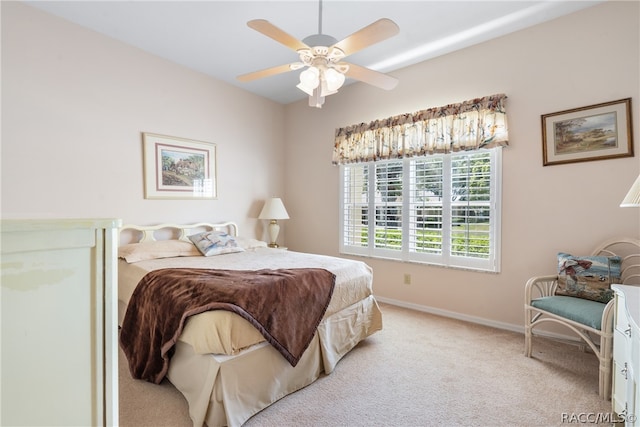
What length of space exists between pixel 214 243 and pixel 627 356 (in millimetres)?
3232

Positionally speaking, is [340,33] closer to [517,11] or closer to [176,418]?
[517,11]

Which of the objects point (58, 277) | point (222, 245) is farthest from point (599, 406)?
point (222, 245)

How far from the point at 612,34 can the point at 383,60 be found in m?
1.97

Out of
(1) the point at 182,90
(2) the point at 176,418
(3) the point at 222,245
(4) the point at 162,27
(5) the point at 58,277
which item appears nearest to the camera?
(5) the point at 58,277

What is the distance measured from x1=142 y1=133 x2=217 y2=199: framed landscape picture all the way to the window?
1.81 metres

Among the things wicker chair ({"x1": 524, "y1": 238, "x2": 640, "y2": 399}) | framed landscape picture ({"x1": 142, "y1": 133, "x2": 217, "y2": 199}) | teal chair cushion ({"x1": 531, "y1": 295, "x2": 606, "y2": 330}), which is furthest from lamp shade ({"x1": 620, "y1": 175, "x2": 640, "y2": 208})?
framed landscape picture ({"x1": 142, "y1": 133, "x2": 217, "y2": 199})

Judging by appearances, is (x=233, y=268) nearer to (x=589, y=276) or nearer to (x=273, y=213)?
(x=273, y=213)

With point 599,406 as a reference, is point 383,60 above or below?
above

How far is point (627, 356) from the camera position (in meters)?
1.40

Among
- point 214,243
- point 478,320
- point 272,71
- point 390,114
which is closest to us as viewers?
point 272,71

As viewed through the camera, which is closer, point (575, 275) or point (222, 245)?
point (575, 275)

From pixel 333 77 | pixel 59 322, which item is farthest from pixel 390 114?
pixel 59 322

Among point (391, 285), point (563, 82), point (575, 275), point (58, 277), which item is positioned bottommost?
point (391, 285)

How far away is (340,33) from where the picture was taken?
9.73 ft
